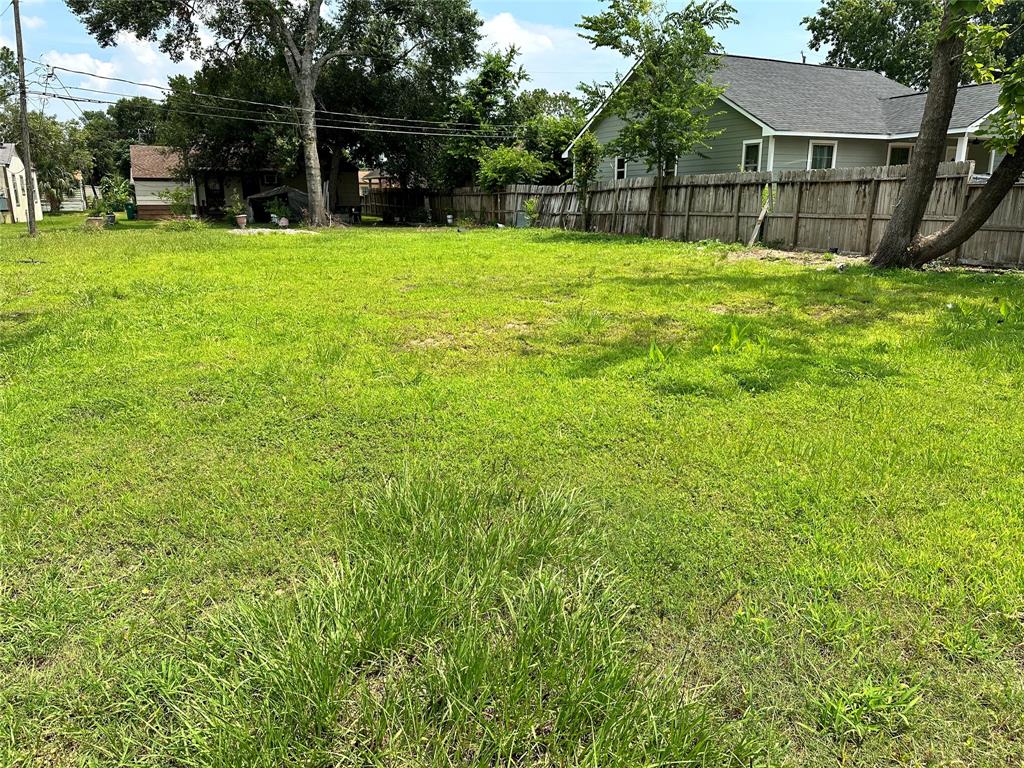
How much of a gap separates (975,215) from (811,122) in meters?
10.1

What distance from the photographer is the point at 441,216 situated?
98.2ft

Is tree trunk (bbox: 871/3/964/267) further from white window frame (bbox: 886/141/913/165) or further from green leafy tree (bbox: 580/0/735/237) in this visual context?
white window frame (bbox: 886/141/913/165)

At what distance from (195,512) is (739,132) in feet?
61.3

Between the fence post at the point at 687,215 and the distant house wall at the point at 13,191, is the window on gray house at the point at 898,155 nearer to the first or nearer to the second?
the fence post at the point at 687,215

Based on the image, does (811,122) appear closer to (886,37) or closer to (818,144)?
(818,144)

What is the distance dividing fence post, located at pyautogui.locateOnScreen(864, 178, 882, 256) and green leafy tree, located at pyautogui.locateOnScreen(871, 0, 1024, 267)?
1.18m

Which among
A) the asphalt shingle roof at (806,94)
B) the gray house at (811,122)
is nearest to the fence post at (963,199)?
the gray house at (811,122)

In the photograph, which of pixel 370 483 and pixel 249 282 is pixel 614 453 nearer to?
pixel 370 483

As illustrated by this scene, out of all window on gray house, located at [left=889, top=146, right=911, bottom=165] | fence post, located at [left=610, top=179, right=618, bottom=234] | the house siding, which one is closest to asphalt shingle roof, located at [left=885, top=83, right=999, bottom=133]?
window on gray house, located at [left=889, top=146, right=911, bottom=165]

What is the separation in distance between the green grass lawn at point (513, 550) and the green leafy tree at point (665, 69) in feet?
37.9

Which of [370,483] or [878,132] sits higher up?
[878,132]

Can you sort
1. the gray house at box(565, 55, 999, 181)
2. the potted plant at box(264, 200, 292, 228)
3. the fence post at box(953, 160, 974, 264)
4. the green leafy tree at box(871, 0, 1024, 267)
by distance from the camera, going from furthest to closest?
1. the potted plant at box(264, 200, 292, 228)
2. the gray house at box(565, 55, 999, 181)
3. the fence post at box(953, 160, 974, 264)
4. the green leafy tree at box(871, 0, 1024, 267)

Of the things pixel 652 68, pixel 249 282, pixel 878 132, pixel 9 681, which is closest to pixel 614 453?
pixel 9 681

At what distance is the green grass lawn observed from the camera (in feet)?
5.60
